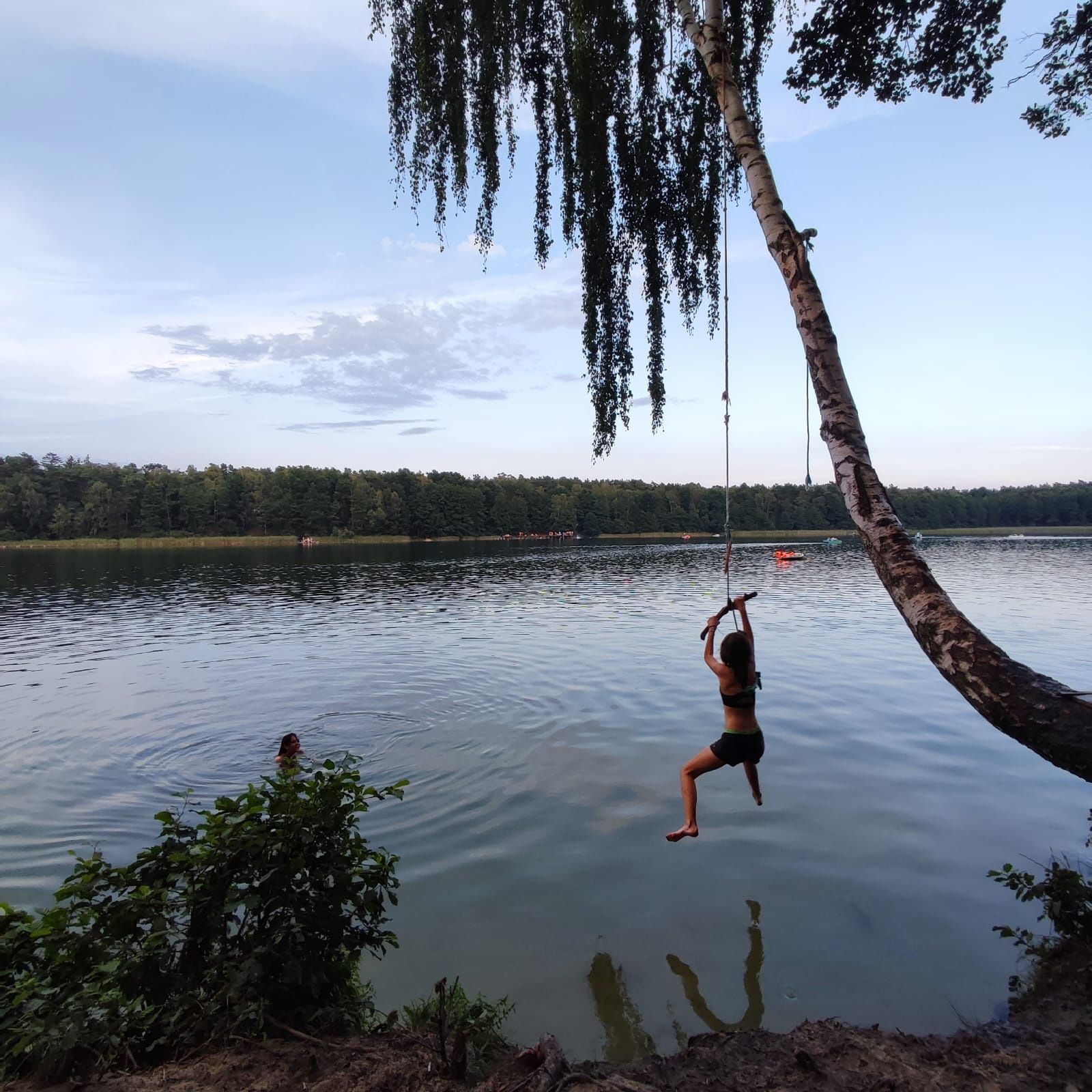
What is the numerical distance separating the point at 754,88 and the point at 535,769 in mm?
8581

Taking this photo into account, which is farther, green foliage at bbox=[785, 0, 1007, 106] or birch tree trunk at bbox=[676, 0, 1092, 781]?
green foliage at bbox=[785, 0, 1007, 106]

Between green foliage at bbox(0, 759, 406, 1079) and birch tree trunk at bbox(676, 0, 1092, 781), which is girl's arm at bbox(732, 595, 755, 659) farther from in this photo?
green foliage at bbox(0, 759, 406, 1079)

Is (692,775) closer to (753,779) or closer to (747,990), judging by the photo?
(753,779)

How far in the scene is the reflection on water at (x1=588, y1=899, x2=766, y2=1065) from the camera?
438cm

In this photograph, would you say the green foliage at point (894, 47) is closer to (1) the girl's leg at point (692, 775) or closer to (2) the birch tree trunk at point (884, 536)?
(2) the birch tree trunk at point (884, 536)

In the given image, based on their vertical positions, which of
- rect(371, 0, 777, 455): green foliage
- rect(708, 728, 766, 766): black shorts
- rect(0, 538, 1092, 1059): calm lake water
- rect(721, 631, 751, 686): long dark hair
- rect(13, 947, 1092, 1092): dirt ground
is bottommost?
rect(0, 538, 1092, 1059): calm lake water

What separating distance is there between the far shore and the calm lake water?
98.8 meters

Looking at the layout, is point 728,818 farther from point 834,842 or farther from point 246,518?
point 246,518

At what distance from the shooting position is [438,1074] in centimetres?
329

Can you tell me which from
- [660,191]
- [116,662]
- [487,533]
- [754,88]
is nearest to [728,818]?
[660,191]

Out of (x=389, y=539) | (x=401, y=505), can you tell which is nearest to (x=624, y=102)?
(x=389, y=539)

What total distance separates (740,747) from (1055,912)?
8.64 feet

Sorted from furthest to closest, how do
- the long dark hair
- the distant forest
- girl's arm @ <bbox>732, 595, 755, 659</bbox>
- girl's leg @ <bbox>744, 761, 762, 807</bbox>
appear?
the distant forest → girl's leg @ <bbox>744, 761, 762, 807</bbox> → the long dark hair → girl's arm @ <bbox>732, 595, 755, 659</bbox>

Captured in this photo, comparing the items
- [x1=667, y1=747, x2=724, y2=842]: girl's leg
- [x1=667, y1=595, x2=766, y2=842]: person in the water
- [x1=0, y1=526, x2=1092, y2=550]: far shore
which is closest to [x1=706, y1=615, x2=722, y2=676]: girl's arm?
[x1=667, y1=595, x2=766, y2=842]: person in the water
